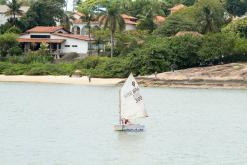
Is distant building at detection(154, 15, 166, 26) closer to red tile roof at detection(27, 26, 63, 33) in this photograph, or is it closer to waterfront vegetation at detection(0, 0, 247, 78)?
waterfront vegetation at detection(0, 0, 247, 78)

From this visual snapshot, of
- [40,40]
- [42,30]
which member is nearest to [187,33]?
[42,30]

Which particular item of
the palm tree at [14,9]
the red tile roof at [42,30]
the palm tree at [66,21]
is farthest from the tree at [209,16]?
the palm tree at [14,9]

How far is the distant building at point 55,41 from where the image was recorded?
92.6 metres

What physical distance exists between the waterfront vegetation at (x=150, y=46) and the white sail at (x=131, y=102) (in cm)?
3567

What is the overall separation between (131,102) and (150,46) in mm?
38780

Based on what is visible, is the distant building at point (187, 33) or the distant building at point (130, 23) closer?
the distant building at point (187, 33)

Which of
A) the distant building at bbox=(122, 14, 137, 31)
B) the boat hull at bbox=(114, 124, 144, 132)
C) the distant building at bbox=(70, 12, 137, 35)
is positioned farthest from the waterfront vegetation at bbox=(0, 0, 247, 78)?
the boat hull at bbox=(114, 124, 144, 132)

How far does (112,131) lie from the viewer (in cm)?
4103

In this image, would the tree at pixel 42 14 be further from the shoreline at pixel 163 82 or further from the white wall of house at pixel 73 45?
the shoreline at pixel 163 82

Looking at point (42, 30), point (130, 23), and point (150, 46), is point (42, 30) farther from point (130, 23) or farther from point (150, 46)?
point (150, 46)

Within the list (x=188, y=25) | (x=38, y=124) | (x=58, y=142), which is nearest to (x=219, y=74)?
(x=188, y=25)

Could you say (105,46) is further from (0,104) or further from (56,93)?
(0,104)

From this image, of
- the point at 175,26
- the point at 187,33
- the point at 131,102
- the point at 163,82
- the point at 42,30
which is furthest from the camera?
the point at 42,30

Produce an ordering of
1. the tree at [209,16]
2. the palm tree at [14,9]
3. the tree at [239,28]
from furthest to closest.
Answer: the palm tree at [14,9] → the tree at [209,16] → the tree at [239,28]
